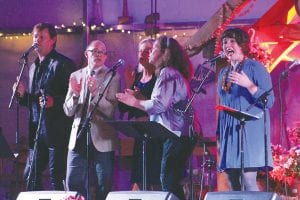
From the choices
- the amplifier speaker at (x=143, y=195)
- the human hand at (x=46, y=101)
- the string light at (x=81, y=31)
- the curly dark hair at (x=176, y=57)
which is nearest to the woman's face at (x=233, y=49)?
the curly dark hair at (x=176, y=57)

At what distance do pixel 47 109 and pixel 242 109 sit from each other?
7.18 feet

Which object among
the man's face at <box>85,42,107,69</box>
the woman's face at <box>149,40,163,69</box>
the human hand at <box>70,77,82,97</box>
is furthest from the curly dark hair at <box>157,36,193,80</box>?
the human hand at <box>70,77,82,97</box>

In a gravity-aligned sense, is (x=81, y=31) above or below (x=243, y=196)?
above

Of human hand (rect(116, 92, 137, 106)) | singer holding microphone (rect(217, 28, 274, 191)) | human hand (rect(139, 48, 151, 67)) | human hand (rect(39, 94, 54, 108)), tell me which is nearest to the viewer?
singer holding microphone (rect(217, 28, 274, 191))

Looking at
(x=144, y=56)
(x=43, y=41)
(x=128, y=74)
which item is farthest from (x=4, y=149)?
(x=128, y=74)

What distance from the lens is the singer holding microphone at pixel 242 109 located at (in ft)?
18.4

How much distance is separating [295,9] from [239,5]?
1.56 metres

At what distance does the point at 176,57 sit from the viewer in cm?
640

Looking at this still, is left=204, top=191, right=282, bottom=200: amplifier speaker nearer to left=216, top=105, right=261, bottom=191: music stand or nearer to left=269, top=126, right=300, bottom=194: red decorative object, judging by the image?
left=216, top=105, right=261, bottom=191: music stand

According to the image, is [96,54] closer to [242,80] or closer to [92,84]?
[92,84]

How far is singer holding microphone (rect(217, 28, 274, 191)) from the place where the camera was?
18.4 feet

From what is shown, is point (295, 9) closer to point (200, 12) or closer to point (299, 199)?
point (200, 12)

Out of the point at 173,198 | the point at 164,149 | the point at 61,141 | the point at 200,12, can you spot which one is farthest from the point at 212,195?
the point at 200,12

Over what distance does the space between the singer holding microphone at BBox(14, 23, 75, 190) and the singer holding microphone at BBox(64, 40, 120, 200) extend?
29cm
